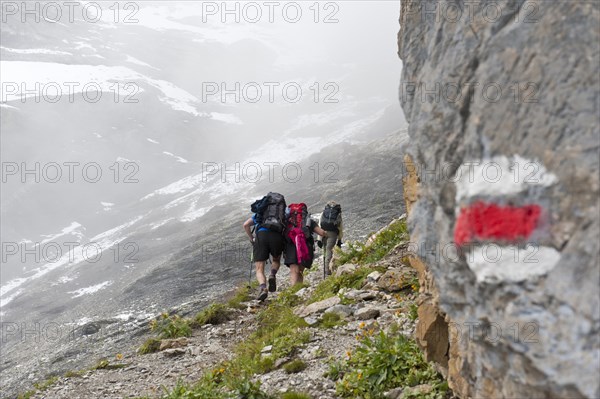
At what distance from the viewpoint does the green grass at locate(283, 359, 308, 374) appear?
22.6ft

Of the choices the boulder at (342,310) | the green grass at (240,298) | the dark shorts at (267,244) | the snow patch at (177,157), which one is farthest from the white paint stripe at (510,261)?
the snow patch at (177,157)

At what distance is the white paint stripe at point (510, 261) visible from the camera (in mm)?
2758

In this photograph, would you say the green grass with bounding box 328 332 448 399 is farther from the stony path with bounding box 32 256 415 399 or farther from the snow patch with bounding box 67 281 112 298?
the snow patch with bounding box 67 281 112 298

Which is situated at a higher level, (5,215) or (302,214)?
(302,214)

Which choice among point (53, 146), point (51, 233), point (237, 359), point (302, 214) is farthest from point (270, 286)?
point (53, 146)

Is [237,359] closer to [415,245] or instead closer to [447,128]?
[415,245]

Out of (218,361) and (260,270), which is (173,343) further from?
(260,270)

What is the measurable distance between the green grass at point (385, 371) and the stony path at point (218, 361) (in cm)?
30

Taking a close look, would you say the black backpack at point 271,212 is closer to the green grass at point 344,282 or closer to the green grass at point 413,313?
the green grass at point 344,282

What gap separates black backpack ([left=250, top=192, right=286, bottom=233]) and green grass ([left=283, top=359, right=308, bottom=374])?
5.05m

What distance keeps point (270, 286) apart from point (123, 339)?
32.2ft

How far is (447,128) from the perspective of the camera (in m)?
3.45

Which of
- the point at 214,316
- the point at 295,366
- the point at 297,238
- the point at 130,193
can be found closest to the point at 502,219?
the point at 295,366

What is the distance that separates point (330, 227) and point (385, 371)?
9.53 metres
